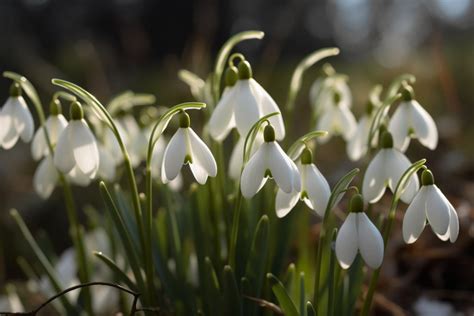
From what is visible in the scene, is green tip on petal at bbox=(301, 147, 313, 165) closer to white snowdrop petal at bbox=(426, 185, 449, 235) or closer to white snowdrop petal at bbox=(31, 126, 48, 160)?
white snowdrop petal at bbox=(426, 185, 449, 235)

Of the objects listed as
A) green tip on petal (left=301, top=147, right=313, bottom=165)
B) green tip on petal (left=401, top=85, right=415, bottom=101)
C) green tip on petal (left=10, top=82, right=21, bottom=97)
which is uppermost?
green tip on petal (left=401, top=85, right=415, bottom=101)

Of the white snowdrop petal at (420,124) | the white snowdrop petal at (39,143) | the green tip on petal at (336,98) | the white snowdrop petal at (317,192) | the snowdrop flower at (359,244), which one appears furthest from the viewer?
the green tip on petal at (336,98)

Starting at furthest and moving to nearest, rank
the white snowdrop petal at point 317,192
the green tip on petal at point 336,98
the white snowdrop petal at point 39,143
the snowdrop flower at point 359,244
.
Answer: the green tip on petal at point 336,98 → the white snowdrop petal at point 39,143 → the white snowdrop petal at point 317,192 → the snowdrop flower at point 359,244

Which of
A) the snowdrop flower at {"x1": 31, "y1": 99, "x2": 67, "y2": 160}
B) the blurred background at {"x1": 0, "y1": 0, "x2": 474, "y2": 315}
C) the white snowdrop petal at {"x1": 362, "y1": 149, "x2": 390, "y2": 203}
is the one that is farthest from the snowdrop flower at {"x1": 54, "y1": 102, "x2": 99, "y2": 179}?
the blurred background at {"x1": 0, "y1": 0, "x2": 474, "y2": 315}

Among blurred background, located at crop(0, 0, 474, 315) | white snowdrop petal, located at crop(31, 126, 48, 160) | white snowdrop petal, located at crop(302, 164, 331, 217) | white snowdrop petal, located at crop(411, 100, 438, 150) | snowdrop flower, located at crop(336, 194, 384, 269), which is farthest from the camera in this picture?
blurred background, located at crop(0, 0, 474, 315)

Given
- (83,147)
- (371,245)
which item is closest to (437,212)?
(371,245)

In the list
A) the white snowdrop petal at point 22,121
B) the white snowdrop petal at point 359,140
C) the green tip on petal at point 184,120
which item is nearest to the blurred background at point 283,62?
the white snowdrop petal at point 359,140

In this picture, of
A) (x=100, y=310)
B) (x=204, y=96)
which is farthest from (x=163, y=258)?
(x=100, y=310)

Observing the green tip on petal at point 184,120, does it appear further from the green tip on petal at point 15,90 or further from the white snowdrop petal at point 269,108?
the green tip on petal at point 15,90
